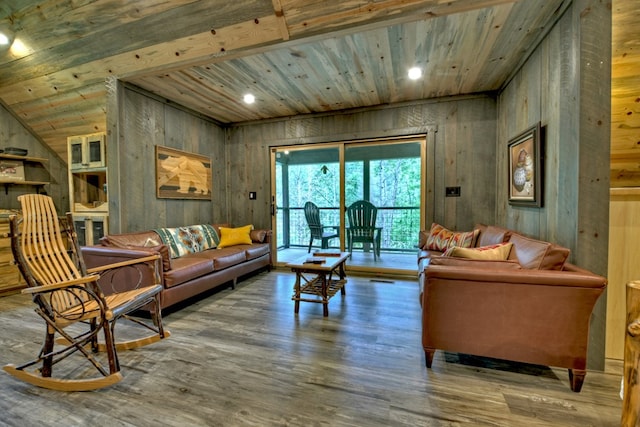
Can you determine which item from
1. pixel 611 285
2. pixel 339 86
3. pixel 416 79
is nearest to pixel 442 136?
pixel 416 79

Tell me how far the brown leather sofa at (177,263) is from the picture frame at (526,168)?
10.5 feet

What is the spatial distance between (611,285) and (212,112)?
191 inches

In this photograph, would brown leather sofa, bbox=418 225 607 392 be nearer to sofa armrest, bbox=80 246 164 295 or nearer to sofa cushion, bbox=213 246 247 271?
sofa armrest, bbox=80 246 164 295

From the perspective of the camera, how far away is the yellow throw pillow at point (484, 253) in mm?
1891

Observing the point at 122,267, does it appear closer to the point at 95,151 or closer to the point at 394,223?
the point at 95,151

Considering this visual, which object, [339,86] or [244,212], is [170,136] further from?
[339,86]

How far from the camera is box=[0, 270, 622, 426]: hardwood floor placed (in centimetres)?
139

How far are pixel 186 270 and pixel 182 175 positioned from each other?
184 cm

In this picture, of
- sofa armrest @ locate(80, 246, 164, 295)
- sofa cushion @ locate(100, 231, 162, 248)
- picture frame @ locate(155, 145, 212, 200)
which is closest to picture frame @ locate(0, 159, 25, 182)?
picture frame @ locate(155, 145, 212, 200)

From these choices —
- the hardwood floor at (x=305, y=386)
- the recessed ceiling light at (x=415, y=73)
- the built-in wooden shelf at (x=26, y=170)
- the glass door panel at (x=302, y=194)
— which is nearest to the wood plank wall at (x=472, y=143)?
the hardwood floor at (x=305, y=386)

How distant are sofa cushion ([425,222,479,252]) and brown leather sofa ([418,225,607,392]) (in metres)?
1.32

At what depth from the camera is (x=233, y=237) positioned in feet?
13.7

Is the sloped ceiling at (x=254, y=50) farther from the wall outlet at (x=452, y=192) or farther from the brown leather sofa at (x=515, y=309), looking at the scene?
the brown leather sofa at (x=515, y=309)

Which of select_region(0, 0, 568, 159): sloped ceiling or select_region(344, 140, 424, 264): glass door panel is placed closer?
select_region(0, 0, 568, 159): sloped ceiling
